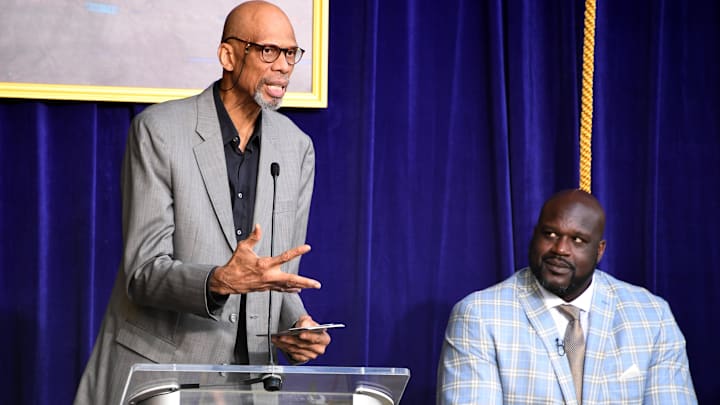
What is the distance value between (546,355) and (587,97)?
105 centimetres

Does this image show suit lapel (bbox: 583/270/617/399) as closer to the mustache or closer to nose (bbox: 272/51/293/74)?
the mustache

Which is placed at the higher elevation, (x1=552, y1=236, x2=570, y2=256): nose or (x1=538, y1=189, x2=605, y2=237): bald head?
(x1=538, y1=189, x2=605, y2=237): bald head

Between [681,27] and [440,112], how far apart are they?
0.99 m

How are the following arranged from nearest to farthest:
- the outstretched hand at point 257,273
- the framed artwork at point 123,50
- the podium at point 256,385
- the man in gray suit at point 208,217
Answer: the podium at point 256,385, the outstretched hand at point 257,273, the man in gray suit at point 208,217, the framed artwork at point 123,50

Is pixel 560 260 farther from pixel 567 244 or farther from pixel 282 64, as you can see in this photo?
pixel 282 64

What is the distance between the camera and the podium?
4.80 ft

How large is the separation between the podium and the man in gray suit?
45 cm

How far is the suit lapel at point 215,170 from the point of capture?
220cm

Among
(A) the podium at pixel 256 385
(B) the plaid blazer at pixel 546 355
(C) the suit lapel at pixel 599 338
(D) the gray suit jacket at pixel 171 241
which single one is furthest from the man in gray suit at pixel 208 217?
(C) the suit lapel at pixel 599 338

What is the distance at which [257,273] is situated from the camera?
184 cm

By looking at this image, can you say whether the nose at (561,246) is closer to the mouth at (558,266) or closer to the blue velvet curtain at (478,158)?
the mouth at (558,266)

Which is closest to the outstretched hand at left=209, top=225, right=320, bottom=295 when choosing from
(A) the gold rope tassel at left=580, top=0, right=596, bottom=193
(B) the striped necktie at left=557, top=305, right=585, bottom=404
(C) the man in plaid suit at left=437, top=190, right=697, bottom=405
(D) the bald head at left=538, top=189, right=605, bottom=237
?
(C) the man in plaid suit at left=437, top=190, right=697, bottom=405

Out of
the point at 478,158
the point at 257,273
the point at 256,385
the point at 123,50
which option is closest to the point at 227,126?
the point at 257,273

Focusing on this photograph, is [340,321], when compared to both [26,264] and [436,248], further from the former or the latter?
[26,264]
